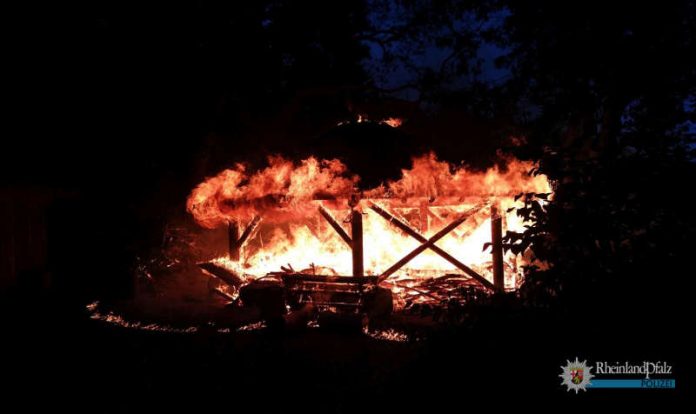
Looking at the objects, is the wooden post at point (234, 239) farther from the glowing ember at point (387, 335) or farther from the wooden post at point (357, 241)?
the glowing ember at point (387, 335)

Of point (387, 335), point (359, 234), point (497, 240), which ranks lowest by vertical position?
point (387, 335)

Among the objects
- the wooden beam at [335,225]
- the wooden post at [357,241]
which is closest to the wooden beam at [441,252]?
the wooden post at [357,241]

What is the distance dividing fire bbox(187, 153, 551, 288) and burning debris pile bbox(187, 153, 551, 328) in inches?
0.9

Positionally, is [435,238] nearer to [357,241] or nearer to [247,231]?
[357,241]

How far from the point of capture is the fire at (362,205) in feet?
31.2

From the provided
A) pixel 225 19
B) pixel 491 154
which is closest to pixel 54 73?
pixel 225 19

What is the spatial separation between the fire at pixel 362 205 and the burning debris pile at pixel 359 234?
0.08 ft

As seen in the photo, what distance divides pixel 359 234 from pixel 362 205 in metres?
0.63

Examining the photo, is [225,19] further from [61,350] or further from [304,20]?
[61,350]

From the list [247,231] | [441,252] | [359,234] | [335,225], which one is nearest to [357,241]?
[359,234]

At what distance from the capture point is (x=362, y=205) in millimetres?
10164

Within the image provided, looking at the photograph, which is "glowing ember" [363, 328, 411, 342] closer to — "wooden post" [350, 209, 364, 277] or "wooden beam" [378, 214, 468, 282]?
"wooden beam" [378, 214, 468, 282]

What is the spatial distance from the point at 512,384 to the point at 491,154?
7.34m

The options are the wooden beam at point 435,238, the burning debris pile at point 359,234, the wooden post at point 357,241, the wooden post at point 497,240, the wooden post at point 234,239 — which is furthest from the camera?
the wooden post at point 234,239
